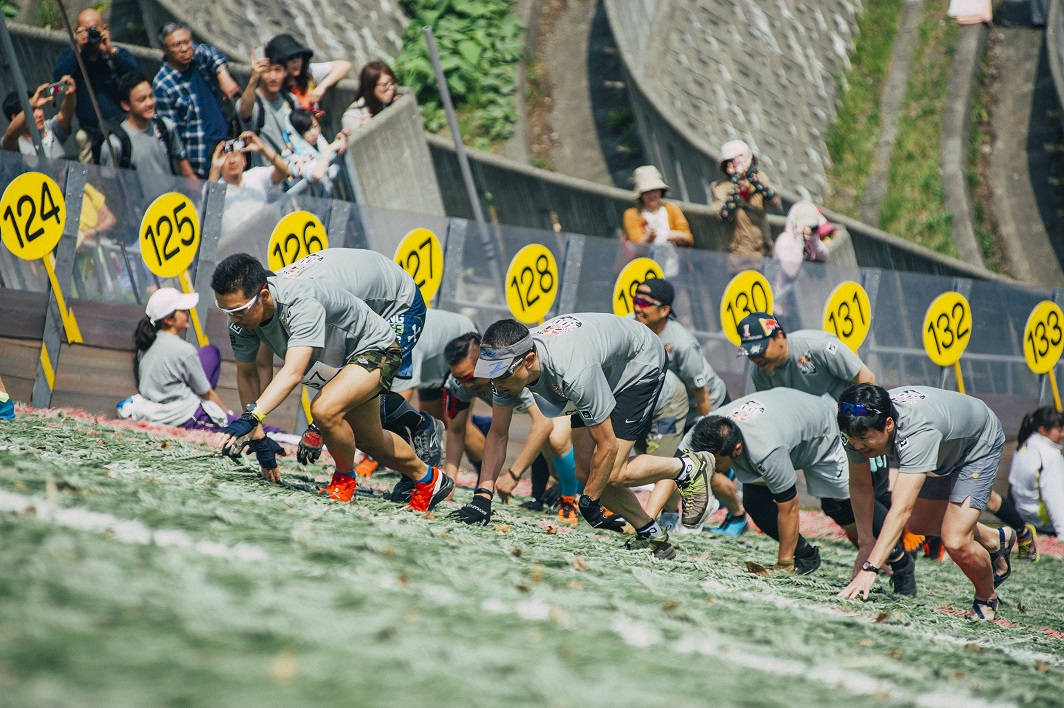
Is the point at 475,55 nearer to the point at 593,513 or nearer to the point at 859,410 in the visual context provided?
the point at 593,513

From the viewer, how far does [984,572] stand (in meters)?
6.41

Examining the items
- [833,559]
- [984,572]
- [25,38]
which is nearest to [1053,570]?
[833,559]

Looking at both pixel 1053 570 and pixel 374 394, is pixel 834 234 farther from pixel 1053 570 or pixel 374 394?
pixel 374 394

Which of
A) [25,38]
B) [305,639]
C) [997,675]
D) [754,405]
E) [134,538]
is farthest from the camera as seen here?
[25,38]

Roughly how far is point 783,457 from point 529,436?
6.11 feet

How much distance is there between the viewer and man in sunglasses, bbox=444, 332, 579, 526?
765cm

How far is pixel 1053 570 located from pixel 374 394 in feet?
19.2

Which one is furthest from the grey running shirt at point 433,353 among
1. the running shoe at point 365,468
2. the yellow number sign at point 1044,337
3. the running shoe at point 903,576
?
the yellow number sign at point 1044,337

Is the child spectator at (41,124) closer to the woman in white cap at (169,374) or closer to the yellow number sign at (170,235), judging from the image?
the yellow number sign at (170,235)

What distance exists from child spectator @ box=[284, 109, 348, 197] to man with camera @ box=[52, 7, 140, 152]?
1432 millimetres

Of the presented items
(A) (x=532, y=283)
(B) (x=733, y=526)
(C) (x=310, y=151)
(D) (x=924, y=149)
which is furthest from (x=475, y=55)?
(B) (x=733, y=526)

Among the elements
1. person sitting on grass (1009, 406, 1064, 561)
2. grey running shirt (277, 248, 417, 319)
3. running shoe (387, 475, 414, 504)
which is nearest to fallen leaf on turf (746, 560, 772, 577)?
running shoe (387, 475, 414, 504)

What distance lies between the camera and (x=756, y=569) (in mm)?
6516

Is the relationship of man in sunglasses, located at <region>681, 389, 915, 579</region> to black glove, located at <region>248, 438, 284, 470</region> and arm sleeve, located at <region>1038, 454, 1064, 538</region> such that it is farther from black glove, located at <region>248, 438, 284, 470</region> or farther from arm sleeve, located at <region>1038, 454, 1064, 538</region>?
arm sleeve, located at <region>1038, 454, 1064, 538</region>
